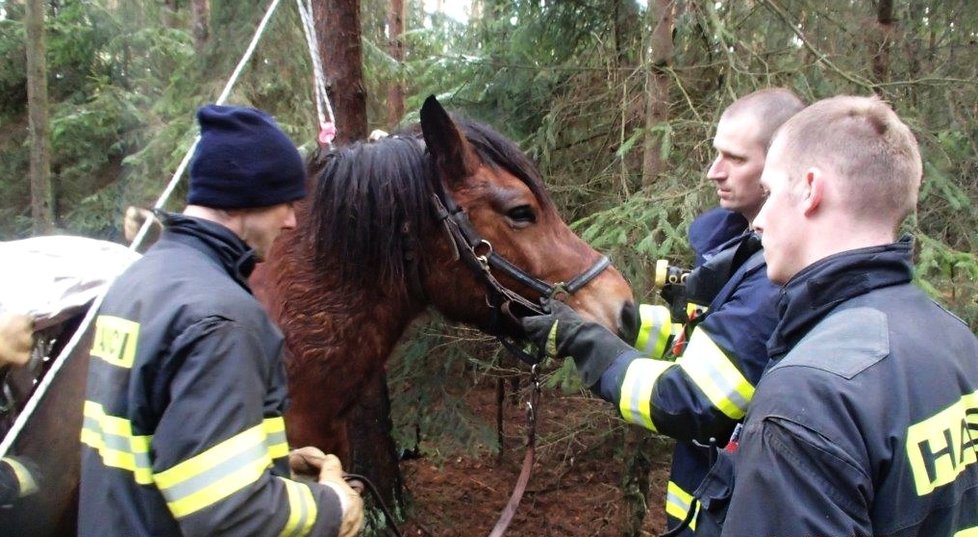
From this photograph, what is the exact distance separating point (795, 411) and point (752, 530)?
287 mm

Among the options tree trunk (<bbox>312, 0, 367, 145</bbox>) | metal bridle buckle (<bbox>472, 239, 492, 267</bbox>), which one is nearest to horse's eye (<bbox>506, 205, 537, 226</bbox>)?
metal bridle buckle (<bbox>472, 239, 492, 267</bbox>)

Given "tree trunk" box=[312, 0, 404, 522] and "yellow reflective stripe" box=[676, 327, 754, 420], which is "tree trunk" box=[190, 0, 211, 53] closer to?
"tree trunk" box=[312, 0, 404, 522]

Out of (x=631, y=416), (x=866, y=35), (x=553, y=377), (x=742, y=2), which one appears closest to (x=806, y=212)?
(x=631, y=416)

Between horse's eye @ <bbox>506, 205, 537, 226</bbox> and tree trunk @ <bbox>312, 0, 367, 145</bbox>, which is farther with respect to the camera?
tree trunk @ <bbox>312, 0, 367, 145</bbox>

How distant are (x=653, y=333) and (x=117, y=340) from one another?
2.36 m

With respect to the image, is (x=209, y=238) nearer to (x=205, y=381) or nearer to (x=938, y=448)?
(x=205, y=381)

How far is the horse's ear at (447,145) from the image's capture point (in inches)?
107

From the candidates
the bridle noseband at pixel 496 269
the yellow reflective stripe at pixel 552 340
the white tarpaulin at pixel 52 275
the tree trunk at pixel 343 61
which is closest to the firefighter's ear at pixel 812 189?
the yellow reflective stripe at pixel 552 340

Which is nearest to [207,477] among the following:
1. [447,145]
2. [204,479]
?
[204,479]

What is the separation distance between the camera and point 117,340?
159 centimetres

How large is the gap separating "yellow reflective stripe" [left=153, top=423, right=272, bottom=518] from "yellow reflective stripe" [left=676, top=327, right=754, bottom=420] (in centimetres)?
148

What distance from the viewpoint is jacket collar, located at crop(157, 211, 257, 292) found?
5.70 feet

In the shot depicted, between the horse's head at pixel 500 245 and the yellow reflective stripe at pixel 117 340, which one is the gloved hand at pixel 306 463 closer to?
the yellow reflective stripe at pixel 117 340

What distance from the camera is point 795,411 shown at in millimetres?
1330
